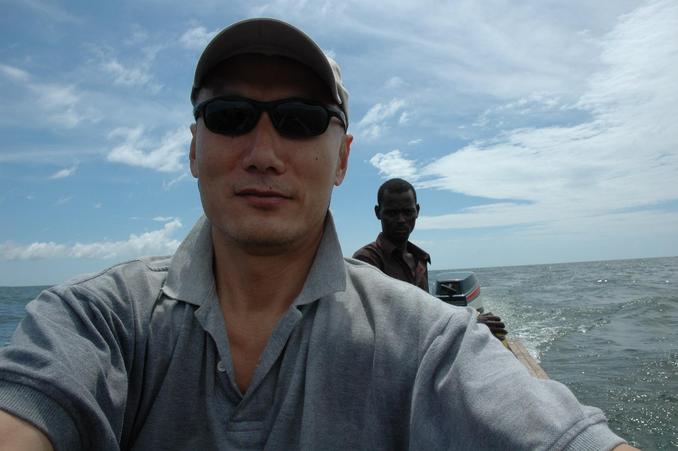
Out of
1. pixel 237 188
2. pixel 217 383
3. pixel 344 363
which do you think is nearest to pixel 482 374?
pixel 344 363

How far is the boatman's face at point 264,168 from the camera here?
1.47m

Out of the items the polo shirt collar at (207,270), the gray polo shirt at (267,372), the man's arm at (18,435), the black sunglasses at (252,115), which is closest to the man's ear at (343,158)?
the polo shirt collar at (207,270)

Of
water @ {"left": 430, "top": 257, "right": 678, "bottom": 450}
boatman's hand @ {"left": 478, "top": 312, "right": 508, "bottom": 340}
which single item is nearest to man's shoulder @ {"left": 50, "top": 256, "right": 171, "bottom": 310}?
boatman's hand @ {"left": 478, "top": 312, "right": 508, "bottom": 340}

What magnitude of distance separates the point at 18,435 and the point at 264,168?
2.93ft

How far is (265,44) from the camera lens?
151 centimetres

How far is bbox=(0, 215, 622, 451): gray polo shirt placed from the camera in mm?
1043

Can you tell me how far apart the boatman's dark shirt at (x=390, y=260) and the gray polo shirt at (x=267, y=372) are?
11.5 feet

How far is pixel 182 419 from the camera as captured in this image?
4.37 feet

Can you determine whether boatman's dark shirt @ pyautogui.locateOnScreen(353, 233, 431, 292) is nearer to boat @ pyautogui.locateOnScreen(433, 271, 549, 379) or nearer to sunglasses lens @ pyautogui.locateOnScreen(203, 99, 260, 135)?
boat @ pyautogui.locateOnScreen(433, 271, 549, 379)

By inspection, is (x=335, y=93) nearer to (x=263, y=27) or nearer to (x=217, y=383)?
(x=263, y=27)

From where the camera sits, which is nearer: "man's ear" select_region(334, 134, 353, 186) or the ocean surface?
"man's ear" select_region(334, 134, 353, 186)

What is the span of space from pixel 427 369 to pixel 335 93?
90cm

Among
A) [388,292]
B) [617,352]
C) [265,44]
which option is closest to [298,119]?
[265,44]

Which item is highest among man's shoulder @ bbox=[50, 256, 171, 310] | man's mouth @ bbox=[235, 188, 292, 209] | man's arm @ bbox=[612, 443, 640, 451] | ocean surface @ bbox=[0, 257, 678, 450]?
man's mouth @ bbox=[235, 188, 292, 209]
